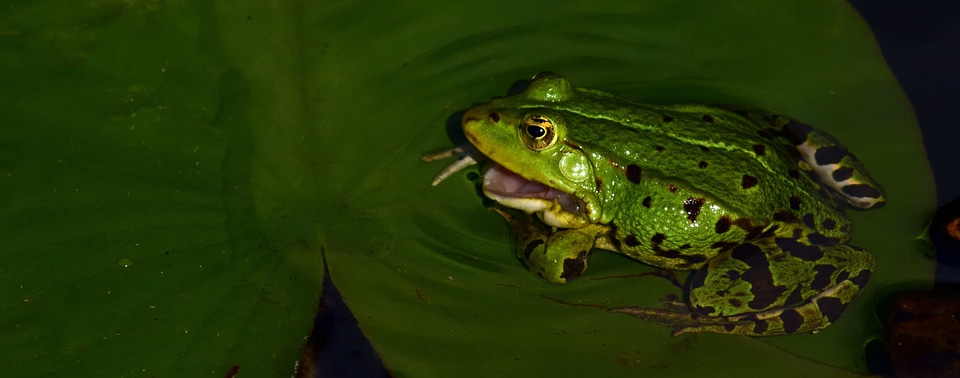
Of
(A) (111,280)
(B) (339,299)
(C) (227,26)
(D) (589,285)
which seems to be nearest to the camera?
(A) (111,280)

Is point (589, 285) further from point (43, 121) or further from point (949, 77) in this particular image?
point (43, 121)

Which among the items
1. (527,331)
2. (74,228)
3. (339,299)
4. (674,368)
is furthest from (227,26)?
(674,368)

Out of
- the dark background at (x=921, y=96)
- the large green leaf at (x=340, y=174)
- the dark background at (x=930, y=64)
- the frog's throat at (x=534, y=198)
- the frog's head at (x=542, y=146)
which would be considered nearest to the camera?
the large green leaf at (x=340, y=174)

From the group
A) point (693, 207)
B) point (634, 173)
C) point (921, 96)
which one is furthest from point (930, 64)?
point (634, 173)

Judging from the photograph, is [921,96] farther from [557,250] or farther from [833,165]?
[557,250]

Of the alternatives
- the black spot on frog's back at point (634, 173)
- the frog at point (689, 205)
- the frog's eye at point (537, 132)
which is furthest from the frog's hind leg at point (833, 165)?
the frog's eye at point (537, 132)

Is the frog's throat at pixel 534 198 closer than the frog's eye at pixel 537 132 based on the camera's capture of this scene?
No

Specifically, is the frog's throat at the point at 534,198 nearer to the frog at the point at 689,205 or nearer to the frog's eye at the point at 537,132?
the frog at the point at 689,205

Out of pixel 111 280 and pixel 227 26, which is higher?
pixel 227 26
